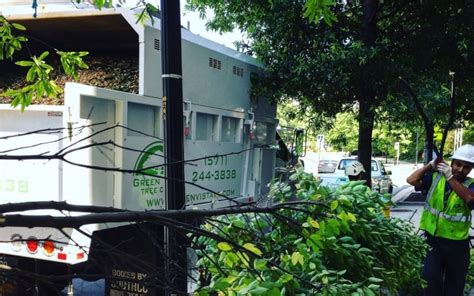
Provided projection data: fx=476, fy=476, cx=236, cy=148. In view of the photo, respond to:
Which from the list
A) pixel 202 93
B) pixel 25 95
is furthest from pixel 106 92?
pixel 202 93

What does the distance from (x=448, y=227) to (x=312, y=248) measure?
252cm

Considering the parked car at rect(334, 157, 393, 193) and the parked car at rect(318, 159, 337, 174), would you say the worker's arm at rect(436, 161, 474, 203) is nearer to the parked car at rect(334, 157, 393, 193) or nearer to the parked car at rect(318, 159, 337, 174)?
the parked car at rect(334, 157, 393, 193)

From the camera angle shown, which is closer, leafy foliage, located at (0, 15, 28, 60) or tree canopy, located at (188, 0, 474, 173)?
leafy foliage, located at (0, 15, 28, 60)

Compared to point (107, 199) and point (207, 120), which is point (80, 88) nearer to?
point (107, 199)

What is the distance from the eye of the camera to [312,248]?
1974 mm

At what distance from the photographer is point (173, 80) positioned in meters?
3.17

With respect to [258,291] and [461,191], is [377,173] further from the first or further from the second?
[258,291]

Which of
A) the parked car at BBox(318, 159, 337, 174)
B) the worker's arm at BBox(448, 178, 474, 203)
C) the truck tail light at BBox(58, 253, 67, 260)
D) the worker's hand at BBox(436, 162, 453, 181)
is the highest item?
the worker's hand at BBox(436, 162, 453, 181)

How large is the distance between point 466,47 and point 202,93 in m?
3.59

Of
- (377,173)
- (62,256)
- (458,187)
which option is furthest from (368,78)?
(377,173)

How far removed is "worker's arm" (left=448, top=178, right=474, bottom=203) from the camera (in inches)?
Answer: 150

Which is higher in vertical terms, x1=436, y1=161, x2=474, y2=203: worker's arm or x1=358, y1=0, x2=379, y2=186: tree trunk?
x1=358, y1=0, x2=379, y2=186: tree trunk

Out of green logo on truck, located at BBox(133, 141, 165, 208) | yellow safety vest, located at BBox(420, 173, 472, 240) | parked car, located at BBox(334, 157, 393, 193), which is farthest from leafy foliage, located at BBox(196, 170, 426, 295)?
parked car, located at BBox(334, 157, 393, 193)

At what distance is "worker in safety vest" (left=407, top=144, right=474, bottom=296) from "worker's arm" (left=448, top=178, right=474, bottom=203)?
0.04 m
